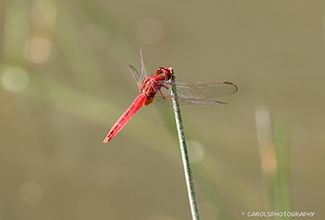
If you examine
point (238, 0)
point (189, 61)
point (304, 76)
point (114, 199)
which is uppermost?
point (238, 0)

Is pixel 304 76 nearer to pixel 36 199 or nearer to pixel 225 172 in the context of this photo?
pixel 225 172

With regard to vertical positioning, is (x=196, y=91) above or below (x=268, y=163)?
above

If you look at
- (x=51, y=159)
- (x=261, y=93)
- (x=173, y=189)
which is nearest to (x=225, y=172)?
(x=173, y=189)

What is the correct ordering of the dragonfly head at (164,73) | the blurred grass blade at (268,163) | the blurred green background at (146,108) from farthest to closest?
1. the blurred green background at (146,108)
2. the dragonfly head at (164,73)
3. the blurred grass blade at (268,163)

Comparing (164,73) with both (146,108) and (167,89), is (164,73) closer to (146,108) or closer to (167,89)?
(167,89)

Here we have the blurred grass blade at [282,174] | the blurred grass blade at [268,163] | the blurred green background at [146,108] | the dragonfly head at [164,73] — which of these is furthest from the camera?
the blurred green background at [146,108]

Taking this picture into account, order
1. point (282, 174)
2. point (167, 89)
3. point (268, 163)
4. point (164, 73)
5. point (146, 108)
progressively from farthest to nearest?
point (146, 108), point (167, 89), point (164, 73), point (268, 163), point (282, 174)

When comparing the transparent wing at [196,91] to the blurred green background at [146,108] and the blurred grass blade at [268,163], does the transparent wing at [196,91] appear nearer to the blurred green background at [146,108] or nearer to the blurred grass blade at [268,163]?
the blurred grass blade at [268,163]

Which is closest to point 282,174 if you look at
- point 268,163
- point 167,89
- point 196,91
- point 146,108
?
point 268,163

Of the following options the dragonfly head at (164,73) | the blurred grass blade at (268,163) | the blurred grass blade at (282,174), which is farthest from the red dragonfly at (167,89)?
the blurred grass blade at (282,174)
